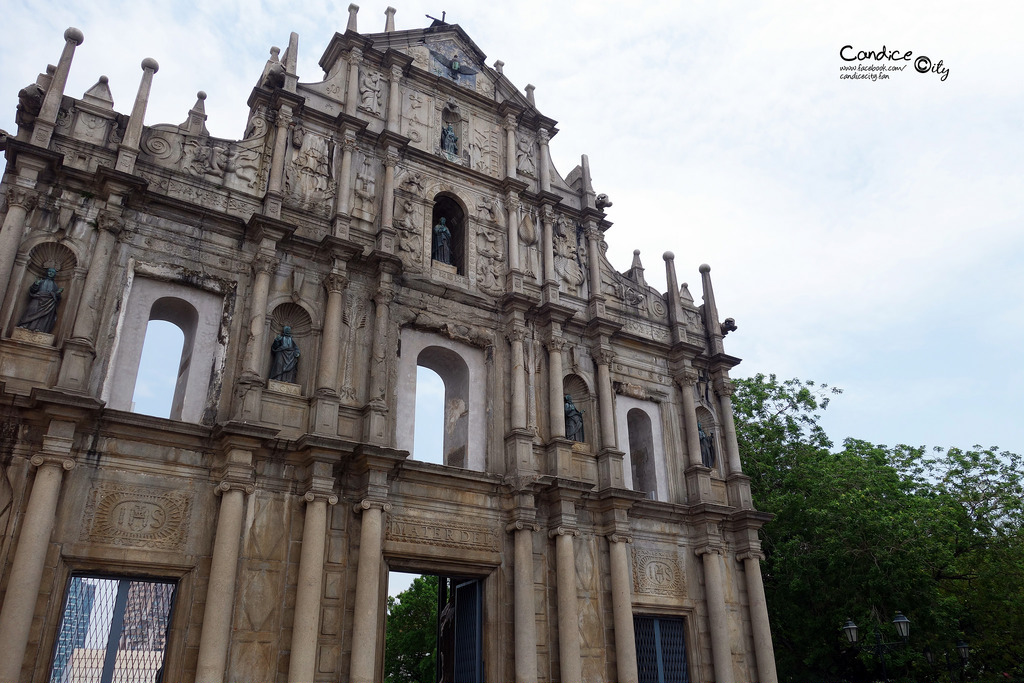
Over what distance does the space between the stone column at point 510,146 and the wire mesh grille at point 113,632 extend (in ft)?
36.1

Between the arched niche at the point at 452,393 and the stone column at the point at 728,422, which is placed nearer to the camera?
the arched niche at the point at 452,393

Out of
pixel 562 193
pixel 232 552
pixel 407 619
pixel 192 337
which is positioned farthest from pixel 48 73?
pixel 407 619

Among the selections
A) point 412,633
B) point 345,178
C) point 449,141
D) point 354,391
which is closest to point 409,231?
point 345,178

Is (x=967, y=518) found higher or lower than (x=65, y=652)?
higher

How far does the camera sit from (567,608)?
530 inches

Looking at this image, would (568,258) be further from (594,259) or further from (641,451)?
(641,451)

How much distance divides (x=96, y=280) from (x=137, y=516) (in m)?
3.62

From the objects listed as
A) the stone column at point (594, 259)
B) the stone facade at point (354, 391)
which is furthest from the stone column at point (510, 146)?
the stone column at point (594, 259)

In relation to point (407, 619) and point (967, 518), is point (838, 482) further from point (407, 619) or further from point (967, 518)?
point (407, 619)

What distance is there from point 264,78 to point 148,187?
3710 mm

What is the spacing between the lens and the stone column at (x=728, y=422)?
57.6 ft

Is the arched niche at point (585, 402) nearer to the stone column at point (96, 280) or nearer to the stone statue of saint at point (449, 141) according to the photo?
the stone statue of saint at point (449, 141)

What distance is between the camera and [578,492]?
14305 mm

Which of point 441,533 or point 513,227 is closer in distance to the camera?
point 441,533
